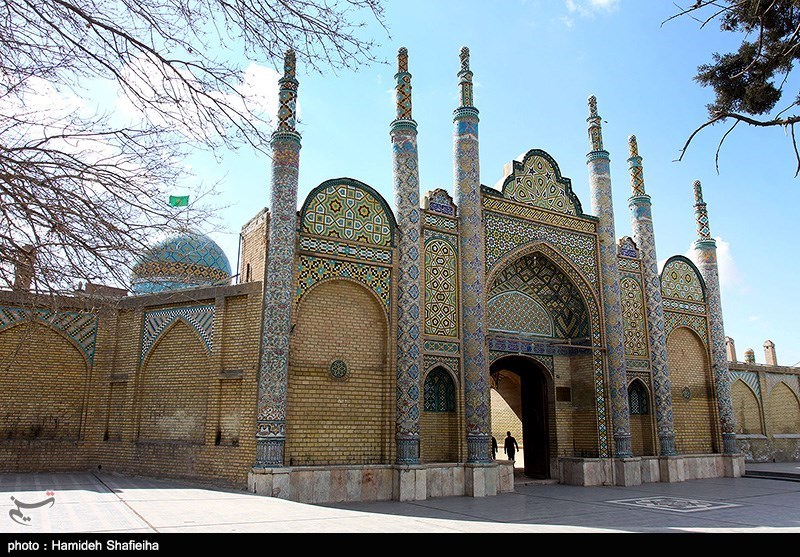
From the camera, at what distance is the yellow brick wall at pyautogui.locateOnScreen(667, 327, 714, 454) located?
16.1 m

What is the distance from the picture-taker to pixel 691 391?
1661cm

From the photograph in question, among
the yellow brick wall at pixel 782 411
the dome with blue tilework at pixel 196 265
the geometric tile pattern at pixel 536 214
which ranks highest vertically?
the geometric tile pattern at pixel 536 214

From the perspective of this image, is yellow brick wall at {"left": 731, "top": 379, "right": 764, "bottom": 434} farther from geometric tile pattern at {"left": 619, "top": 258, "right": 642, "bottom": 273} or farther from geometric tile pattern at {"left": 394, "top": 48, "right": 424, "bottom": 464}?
geometric tile pattern at {"left": 394, "top": 48, "right": 424, "bottom": 464}

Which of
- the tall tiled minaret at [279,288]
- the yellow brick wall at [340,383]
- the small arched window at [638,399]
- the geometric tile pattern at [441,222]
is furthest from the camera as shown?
the small arched window at [638,399]

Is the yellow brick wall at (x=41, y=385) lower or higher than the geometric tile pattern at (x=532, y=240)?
lower

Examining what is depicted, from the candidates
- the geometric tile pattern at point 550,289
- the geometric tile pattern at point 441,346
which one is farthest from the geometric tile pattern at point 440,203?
the geometric tile pattern at point 441,346

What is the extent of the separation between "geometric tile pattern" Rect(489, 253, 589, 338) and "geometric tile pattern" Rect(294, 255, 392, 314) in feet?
11.6

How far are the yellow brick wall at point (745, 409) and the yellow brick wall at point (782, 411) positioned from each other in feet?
1.64

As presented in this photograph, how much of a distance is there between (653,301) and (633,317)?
0.76m

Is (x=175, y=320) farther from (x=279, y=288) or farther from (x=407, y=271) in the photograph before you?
(x=407, y=271)

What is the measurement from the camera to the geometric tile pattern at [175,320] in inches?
446

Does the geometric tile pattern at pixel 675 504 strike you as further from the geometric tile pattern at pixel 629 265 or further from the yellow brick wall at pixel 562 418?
the geometric tile pattern at pixel 629 265

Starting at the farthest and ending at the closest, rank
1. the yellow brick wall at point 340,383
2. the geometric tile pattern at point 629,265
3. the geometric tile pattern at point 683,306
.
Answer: the geometric tile pattern at point 683,306 < the geometric tile pattern at point 629,265 < the yellow brick wall at point 340,383

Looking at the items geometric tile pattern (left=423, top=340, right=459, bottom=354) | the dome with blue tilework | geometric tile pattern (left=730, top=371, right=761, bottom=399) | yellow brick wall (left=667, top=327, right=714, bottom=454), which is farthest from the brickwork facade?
geometric tile pattern (left=730, top=371, right=761, bottom=399)
